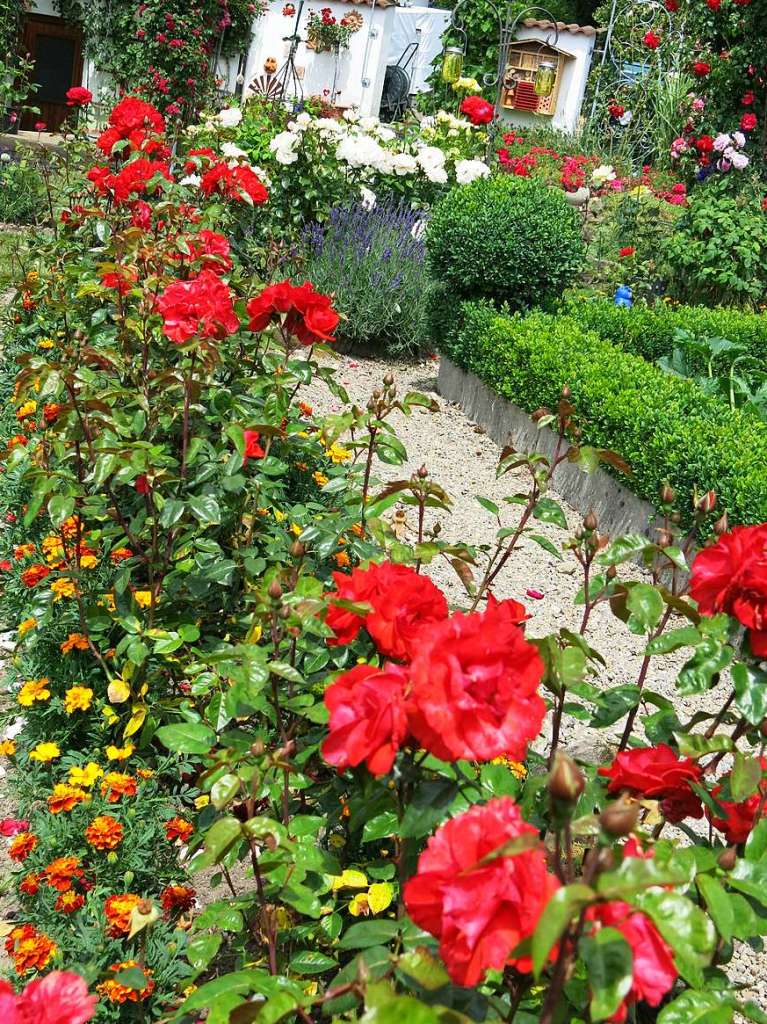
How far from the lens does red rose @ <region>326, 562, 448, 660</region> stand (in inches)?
42.5

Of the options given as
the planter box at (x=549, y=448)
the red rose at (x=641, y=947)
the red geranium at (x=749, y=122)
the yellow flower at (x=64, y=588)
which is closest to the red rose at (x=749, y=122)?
the red geranium at (x=749, y=122)

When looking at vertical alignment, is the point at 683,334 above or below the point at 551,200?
below

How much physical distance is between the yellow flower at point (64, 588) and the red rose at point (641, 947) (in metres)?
1.79

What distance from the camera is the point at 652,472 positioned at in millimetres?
4078

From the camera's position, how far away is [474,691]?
34.6 inches

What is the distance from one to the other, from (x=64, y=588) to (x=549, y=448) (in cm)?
312

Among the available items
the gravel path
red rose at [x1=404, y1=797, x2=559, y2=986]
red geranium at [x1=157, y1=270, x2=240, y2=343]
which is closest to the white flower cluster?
the gravel path

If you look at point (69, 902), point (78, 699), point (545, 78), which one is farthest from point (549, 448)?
point (545, 78)

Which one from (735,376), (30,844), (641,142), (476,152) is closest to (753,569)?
(30,844)

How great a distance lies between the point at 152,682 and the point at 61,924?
56 cm

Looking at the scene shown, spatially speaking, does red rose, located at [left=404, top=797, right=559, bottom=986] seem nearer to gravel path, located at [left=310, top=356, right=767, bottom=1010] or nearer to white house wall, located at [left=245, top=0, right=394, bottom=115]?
gravel path, located at [left=310, top=356, right=767, bottom=1010]

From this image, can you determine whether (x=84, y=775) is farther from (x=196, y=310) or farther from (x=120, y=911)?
(x=196, y=310)

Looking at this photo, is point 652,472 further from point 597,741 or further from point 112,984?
point 112,984

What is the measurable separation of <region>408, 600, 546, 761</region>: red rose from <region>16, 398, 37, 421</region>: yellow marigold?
8.42ft
